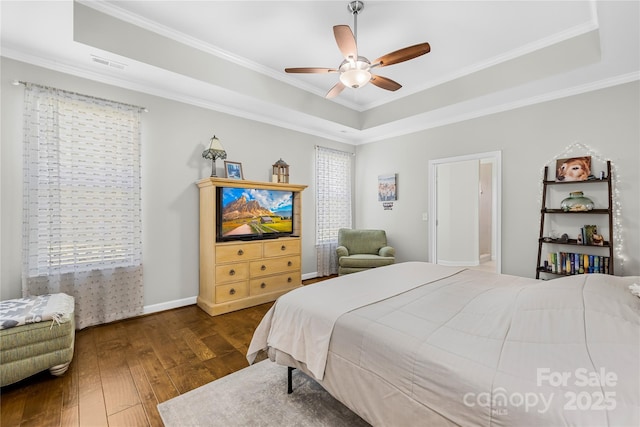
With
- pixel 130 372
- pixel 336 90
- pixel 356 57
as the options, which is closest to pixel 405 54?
pixel 356 57

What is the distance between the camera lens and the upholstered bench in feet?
6.25

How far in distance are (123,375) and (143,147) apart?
237 centimetres

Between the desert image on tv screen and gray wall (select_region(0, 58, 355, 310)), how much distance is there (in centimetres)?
44

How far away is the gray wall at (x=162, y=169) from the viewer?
258 centimetres

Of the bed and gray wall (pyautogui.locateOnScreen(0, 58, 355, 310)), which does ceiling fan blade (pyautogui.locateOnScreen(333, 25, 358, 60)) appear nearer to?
the bed

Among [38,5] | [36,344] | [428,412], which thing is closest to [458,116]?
[428,412]

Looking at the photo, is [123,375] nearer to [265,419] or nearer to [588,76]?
[265,419]

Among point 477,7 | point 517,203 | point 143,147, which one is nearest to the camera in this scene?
point 477,7

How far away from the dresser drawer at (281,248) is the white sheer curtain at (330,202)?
0.95 meters

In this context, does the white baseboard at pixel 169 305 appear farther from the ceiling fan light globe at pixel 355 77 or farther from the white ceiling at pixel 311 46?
the ceiling fan light globe at pixel 355 77

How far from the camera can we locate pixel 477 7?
2514 millimetres

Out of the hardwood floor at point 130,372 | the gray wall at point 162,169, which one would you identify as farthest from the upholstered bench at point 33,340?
the gray wall at point 162,169

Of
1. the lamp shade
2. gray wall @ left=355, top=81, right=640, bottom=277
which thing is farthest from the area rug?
gray wall @ left=355, top=81, right=640, bottom=277

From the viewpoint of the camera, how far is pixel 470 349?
1170 millimetres
